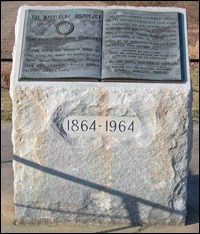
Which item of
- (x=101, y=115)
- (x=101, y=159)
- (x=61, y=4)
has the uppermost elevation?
(x=61, y=4)

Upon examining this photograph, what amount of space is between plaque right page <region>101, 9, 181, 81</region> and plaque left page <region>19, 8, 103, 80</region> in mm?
97

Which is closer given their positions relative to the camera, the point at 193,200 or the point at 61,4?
the point at 193,200

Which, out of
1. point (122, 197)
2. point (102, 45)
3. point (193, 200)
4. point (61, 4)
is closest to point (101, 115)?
point (102, 45)

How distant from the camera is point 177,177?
598 centimetres

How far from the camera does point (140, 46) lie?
19.8 feet

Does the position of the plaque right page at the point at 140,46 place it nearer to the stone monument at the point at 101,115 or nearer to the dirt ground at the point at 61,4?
the stone monument at the point at 101,115

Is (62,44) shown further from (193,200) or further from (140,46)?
(193,200)

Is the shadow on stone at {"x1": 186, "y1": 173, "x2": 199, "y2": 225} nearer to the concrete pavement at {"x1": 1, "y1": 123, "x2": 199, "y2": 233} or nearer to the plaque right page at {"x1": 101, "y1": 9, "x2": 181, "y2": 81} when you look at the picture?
the concrete pavement at {"x1": 1, "y1": 123, "x2": 199, "y2": 233}

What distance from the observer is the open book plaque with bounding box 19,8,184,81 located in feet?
19.2

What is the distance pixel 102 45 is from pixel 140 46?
1.03ft

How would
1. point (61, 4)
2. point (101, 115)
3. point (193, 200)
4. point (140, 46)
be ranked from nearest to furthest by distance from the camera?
point (101, 115) → point (140, 46) → point (193, 200) → point (61, 4)

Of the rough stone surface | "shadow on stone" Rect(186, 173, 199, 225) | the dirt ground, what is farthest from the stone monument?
the dirt ground

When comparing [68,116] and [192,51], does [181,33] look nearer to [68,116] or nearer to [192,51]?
[68,116]

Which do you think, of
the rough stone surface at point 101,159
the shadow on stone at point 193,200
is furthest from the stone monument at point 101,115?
the shadow on stone at point 193,200
